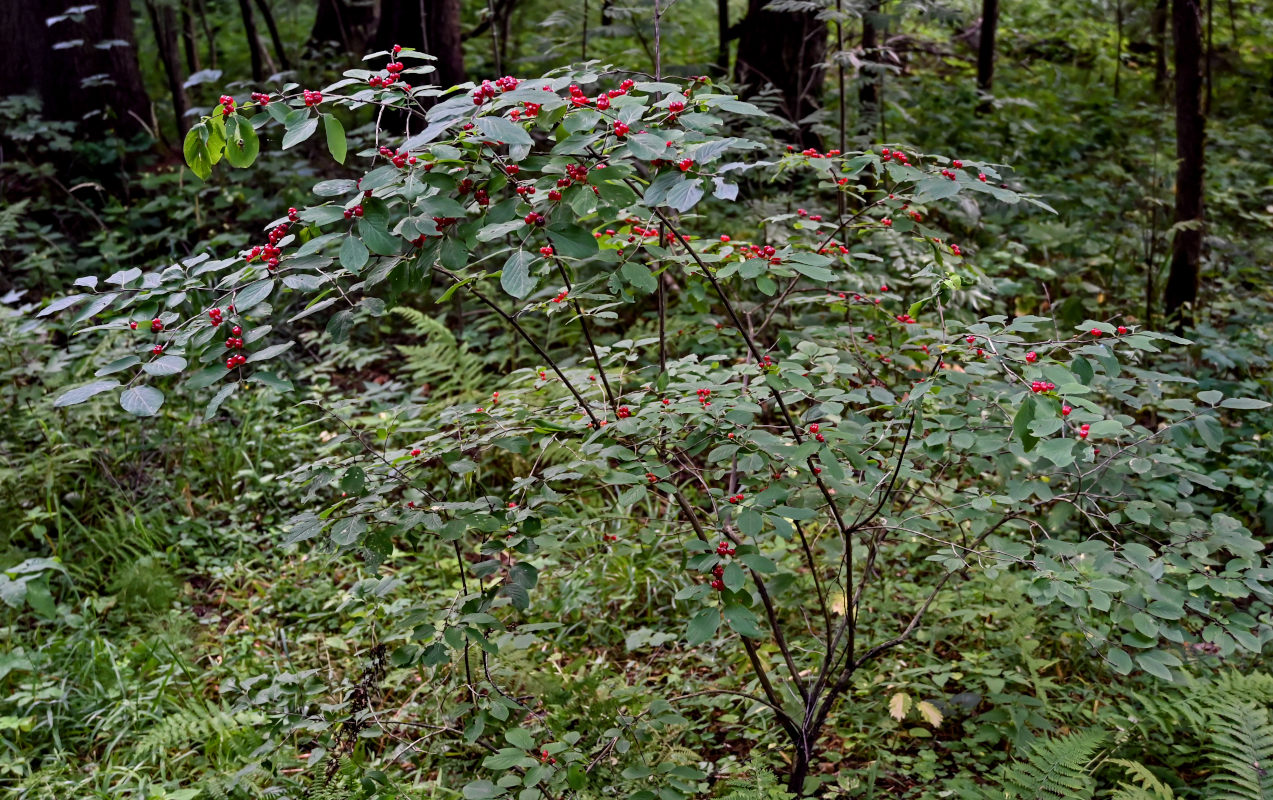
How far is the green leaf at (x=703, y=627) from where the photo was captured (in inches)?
59.5

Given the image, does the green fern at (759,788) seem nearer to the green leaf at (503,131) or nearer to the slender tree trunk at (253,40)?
the green leaf at (503,131)

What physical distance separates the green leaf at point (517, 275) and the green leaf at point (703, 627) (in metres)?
0.66

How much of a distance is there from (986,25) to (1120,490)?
6.16 m

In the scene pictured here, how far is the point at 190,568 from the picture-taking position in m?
3.79

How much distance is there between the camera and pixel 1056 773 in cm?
216

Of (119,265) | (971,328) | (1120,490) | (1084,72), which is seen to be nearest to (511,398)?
(971,328)

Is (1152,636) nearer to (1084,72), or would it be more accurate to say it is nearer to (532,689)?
(532,689)

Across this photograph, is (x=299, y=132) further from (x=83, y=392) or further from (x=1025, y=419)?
(x=1025, y=419)

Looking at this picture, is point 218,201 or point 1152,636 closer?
point 1152,636

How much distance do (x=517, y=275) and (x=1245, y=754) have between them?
2164 mm

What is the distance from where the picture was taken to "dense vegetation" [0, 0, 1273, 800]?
1.61m

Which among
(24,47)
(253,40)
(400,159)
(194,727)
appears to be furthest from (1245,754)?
(24,47)

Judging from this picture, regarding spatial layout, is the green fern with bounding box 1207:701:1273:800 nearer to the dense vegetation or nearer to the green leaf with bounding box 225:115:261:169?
the dense vegetation

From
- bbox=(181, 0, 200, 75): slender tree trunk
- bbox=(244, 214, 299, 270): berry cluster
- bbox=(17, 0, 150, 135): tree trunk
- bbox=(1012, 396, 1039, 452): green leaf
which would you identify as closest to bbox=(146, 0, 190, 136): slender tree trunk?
bbox=(181, 0, 200, 75): slender tree trunk
